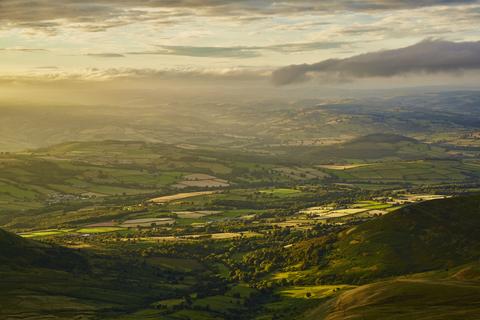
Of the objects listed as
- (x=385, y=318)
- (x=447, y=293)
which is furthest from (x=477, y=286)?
(x=385, y=318)

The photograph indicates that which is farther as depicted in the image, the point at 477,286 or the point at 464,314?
the point at 477,286

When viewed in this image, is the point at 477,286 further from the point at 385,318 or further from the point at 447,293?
the point at 385,318

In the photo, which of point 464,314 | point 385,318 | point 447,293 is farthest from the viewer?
point 447,293

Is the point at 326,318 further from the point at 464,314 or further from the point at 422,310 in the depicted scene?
the point at 464,314

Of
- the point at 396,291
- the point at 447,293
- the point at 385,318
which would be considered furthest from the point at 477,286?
the point at 385,318

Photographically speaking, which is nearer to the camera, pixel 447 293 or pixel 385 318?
pixel 385 318

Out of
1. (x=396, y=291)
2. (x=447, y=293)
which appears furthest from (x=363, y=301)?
(x=447, y=293)

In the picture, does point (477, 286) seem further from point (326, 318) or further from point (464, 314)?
point (326, 318)

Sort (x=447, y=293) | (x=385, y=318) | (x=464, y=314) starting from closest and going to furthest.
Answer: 1. (x=464, y=314)
2. (x=385, y=318)
3. (x=447, y=293)
